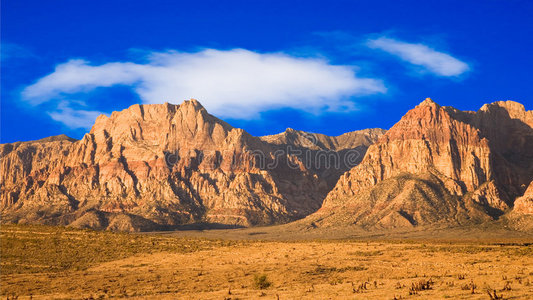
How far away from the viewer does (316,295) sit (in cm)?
5197

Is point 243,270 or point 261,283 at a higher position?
point 243,270

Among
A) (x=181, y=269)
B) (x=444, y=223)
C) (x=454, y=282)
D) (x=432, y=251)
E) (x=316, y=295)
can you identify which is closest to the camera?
(x=316, y=295)

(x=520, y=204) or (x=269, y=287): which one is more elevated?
(x=520, y=204)

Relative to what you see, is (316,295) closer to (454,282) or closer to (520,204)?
(454,282)

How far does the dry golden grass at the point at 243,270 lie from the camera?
5400 centimetres

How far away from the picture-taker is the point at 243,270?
7606 centimetres

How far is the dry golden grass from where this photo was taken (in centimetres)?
5400

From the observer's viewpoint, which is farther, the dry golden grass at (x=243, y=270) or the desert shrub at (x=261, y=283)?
the desert shrub at (x=261, y=283)

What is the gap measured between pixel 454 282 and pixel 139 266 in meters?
43.8

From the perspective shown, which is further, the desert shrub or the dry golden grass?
the desert shrub

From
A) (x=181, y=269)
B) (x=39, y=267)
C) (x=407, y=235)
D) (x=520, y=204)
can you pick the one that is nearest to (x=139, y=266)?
(x=181, y=269)

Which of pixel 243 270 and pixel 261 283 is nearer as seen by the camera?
pixel 261 283

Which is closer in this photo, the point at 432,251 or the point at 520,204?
the point at 432,251

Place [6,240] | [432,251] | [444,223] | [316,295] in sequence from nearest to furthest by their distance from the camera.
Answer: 1. [316,295]
2. [432,251]
3. [6,240]
4. [444,223]
